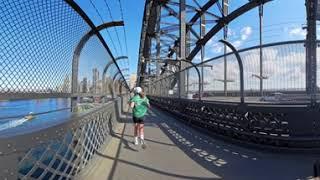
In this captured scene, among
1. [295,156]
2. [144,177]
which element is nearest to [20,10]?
[144,177]

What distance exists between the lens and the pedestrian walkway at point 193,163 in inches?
275

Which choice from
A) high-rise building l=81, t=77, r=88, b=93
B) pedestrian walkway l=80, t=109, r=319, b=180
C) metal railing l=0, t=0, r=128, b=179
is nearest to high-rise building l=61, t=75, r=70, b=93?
metal railing l=0, t=0, r=128, b=179

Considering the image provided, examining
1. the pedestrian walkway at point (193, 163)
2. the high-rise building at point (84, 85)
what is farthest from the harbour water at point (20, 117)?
the high-rise building at point (84, 85)

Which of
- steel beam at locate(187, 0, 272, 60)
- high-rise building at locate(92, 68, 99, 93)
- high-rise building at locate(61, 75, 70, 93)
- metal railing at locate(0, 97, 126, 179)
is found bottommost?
metal railing at locate(0, 97, 126, 179)

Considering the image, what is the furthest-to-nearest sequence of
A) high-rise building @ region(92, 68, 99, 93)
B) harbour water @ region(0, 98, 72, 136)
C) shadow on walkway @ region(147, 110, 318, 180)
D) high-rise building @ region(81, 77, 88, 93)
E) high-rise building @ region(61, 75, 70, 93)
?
high-rise building @ region(92, 68, 99, 93), high-rise building @ region(81, 77, 88, 93), shadow on walkway @ region(147, 110, 318, 180), high-rise building @ region(61, 75, 70, 93), harbour water @ region(0, 98, 72, 136)

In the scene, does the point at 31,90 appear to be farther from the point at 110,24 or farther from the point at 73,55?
the point at 110,24

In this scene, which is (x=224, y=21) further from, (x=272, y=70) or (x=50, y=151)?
(x=50, y=151)

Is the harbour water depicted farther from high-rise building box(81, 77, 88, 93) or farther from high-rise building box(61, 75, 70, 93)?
high-rise building box(81, 77, 88, 93)

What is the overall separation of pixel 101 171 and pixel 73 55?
6.97 feet

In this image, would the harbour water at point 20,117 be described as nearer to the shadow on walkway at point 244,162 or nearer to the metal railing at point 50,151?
the metal railing at point 50,151

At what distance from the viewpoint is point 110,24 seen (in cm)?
958

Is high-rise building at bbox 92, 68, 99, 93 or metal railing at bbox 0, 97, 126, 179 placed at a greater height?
high-rise building at bbox 92, 68, 99, 93

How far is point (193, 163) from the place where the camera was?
812 cm

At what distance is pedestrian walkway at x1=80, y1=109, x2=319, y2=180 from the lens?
6.98m
